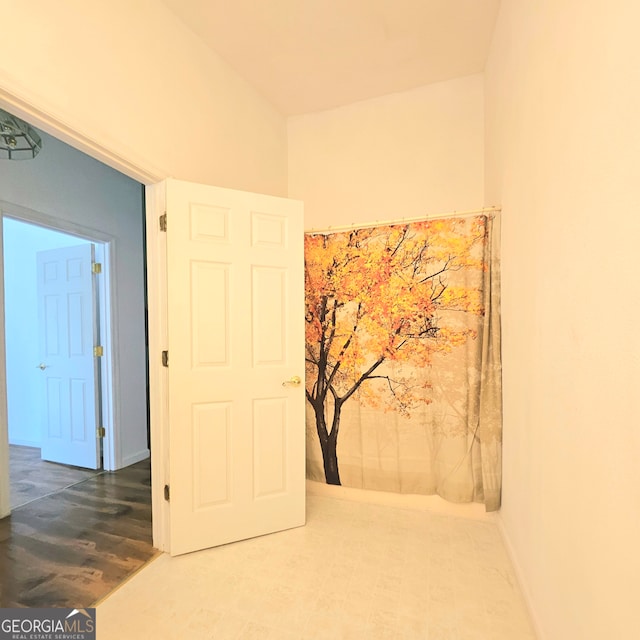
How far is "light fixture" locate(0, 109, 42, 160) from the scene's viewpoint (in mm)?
2094

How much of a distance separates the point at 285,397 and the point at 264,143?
200 cm

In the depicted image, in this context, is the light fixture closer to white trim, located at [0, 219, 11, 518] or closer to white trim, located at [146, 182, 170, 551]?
white trim, located at [0, 219, 11, 518]

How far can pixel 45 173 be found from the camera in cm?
269

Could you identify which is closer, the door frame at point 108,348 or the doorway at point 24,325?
the door frame at point 108,348

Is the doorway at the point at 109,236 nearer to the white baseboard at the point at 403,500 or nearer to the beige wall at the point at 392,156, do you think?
the beige wall at the point at 392,156

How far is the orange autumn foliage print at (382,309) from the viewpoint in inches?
84.2

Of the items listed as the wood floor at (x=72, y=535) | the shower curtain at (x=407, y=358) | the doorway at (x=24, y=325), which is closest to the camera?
the wood floor at (x=72, y=535)

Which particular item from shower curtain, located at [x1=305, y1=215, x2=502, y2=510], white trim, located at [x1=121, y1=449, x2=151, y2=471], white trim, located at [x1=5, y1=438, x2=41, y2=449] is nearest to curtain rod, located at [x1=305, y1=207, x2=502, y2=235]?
shower curtain, located at [x1=305, y1=215, x2=502, y2=510]

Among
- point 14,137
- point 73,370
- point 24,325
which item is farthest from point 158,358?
point 24,325

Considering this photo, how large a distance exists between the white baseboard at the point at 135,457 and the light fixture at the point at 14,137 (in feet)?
8.56

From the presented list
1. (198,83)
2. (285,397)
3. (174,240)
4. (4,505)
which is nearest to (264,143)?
(198,83)

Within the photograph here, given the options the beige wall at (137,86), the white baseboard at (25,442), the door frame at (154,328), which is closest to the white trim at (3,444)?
the door frame at (154,328)

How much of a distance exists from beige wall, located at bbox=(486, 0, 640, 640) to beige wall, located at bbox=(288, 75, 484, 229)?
0.86 m

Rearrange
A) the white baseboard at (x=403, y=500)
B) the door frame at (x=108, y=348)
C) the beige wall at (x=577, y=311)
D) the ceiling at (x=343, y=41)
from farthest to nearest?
the door frame at (x=108, y=348)
the white baseboard at (x=403, y=500)
the ceiling at (x=343, y=41)
the beige wall at (x=577, y=311)
